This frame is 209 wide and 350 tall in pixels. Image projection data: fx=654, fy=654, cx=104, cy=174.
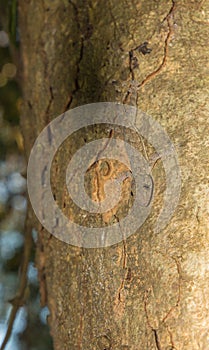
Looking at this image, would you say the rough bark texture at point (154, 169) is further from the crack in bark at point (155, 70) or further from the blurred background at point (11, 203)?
the blurred background at point (11, 203)

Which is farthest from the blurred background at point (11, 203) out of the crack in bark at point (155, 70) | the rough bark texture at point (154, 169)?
the crack in bark at point (155, 70)

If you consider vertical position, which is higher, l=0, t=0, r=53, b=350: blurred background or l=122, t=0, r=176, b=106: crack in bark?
l=0, t=0, r=53, b=350: blurred background

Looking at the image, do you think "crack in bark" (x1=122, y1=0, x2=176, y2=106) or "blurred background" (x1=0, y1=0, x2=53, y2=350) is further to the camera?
"blurred background" (x1=0, y1=0, x2=53, y2=350)

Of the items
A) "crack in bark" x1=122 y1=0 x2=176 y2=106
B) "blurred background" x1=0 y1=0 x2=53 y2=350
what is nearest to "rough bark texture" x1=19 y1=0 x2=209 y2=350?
"crack in bark" x1=122 y1=0 x2=176 y2=106

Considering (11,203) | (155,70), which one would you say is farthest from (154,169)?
(11,203)

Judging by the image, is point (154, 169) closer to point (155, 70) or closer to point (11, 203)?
point (155, 70)

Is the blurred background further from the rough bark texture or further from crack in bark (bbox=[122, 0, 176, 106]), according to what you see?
crack in bark (bbox=[122, 0, 176, 106])

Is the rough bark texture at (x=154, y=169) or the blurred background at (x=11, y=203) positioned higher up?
the blurred background at (x=11, y=203)

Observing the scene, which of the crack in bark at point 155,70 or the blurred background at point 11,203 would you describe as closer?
the crack in bark at point 155,70

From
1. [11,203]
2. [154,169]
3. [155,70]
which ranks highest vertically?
[11,203]

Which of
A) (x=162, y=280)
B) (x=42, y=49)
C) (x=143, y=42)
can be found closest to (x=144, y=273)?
(x=162, y=280)
